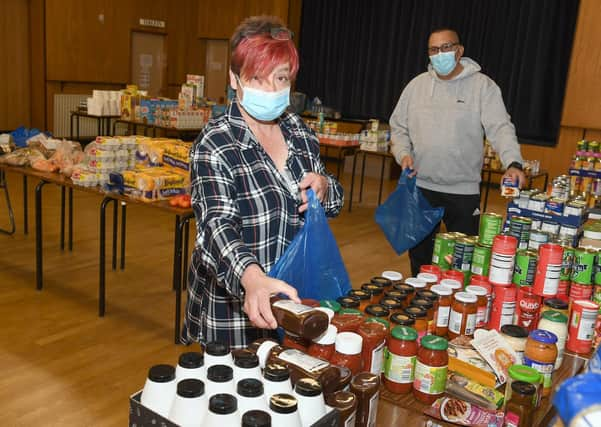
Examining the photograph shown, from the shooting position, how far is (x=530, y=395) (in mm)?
1150

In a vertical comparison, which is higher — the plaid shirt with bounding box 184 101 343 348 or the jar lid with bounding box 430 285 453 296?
the plaid shirt with bounding box 184 101 343 348

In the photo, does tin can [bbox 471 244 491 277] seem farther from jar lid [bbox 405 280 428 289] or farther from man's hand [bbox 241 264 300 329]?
man's hand [bbox 241 264 300 329]

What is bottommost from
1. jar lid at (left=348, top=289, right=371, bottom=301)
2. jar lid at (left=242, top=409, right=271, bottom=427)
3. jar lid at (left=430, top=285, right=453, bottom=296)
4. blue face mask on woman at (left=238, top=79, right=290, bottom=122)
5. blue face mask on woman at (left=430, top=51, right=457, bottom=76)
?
jar lid at (left=348, top=289, right=371, bottom=301)

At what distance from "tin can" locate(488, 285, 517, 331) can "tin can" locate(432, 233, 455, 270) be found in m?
0.35

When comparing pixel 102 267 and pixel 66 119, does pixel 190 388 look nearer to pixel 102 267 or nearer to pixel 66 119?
pixel 102 267

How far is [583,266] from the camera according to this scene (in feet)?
5.92

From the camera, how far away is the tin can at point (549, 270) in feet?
5.61

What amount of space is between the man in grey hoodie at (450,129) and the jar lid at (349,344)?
6.78ft

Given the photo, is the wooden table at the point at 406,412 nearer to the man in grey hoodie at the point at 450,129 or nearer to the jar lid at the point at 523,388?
the jar lid at the point at 523,388

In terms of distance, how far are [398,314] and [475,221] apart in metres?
2.02

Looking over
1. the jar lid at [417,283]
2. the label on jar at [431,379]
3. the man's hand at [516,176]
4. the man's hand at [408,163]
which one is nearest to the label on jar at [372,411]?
the label on jar at [431,379]

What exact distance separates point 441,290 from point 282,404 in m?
0.85

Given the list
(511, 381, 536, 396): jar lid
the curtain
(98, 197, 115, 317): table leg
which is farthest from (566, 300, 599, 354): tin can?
the curtain

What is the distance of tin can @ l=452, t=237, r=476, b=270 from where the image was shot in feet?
6.36
